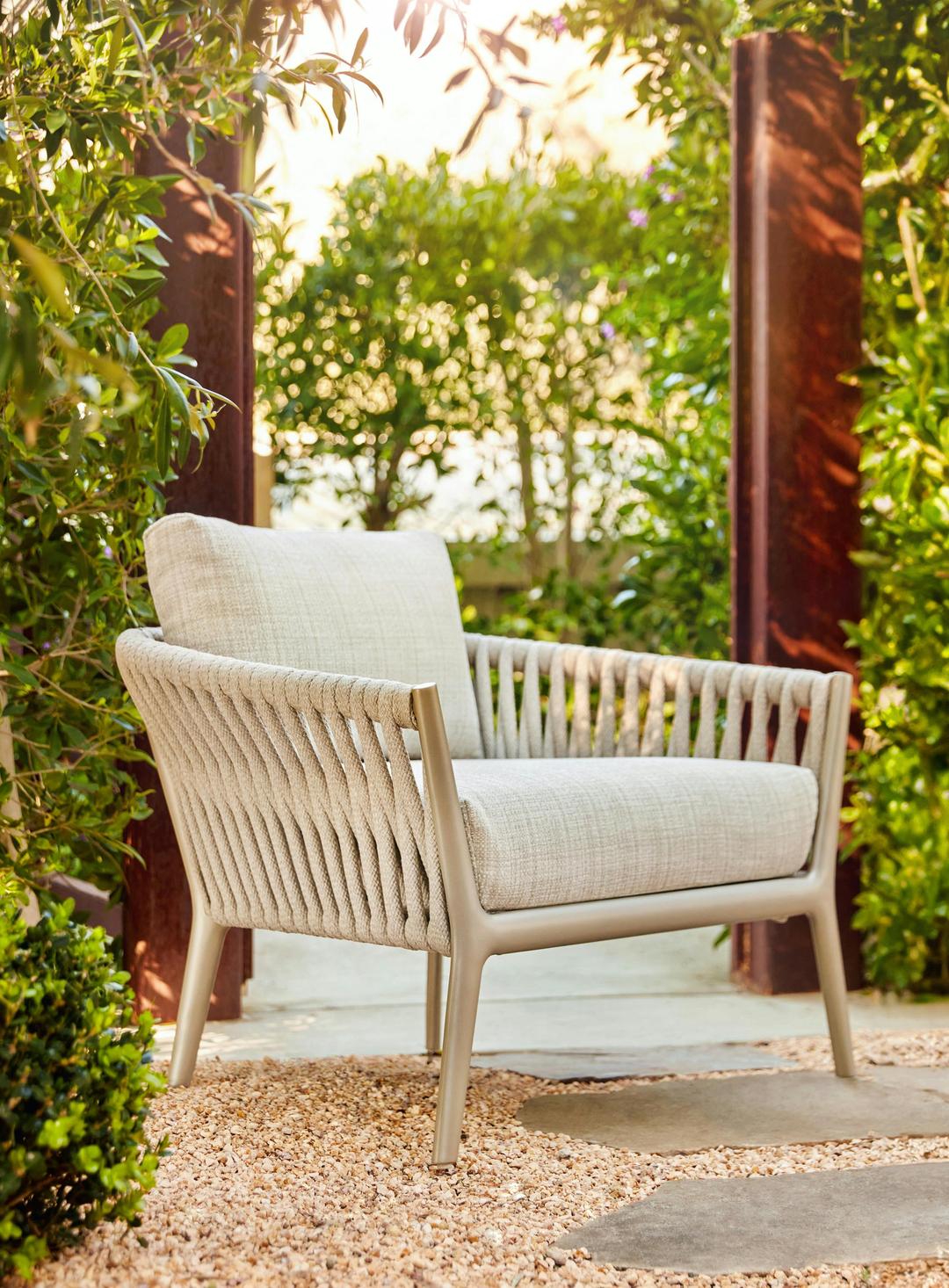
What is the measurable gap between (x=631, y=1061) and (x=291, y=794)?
2.67ft

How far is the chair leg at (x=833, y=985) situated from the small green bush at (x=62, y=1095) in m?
1.10

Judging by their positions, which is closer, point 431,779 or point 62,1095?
point 62,1095

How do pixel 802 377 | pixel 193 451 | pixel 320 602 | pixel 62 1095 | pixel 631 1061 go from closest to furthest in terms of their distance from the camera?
pixel 62 1095 < pixel 320 602 < pixel 631 1061 < pixel 193 451 < pixel 802 377

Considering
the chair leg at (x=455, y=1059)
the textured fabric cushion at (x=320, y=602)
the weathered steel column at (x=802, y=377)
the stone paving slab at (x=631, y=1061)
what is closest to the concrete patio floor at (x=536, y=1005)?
the stone paving slab at (x=631, y=1061)

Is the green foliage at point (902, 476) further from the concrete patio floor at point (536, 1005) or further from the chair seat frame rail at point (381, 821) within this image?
the chair seat frame rail at point (381, 821)

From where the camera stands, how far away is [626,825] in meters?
1.78

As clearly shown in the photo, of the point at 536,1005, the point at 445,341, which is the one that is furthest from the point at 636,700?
the point at 445,341

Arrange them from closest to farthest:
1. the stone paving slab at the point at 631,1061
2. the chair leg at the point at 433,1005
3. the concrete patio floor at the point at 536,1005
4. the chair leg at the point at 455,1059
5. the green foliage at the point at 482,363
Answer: the chair leg at the point at 455,1059 < the stone paving slab at the point at 631,1061 < the chair leg at the point at 433,1005 < the concrete patio floor at the point at 536,1005 < the green foliage at the point at 482,363

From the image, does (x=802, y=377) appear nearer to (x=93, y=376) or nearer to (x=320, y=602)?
(x=320, y=602)

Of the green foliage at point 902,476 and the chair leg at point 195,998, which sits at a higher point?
the green foliage at point 902,476

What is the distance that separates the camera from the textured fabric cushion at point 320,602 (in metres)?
2.02

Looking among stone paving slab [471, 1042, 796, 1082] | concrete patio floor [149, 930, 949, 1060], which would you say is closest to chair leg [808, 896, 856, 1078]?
stone paving slab [471, 1042, 796, 1082]

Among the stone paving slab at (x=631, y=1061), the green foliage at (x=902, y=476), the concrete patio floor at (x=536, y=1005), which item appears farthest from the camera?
the green foliage at (x=902, y=476)

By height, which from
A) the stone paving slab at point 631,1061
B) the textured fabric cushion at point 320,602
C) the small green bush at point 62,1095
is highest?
the textured fabric cushion at point 320,602
